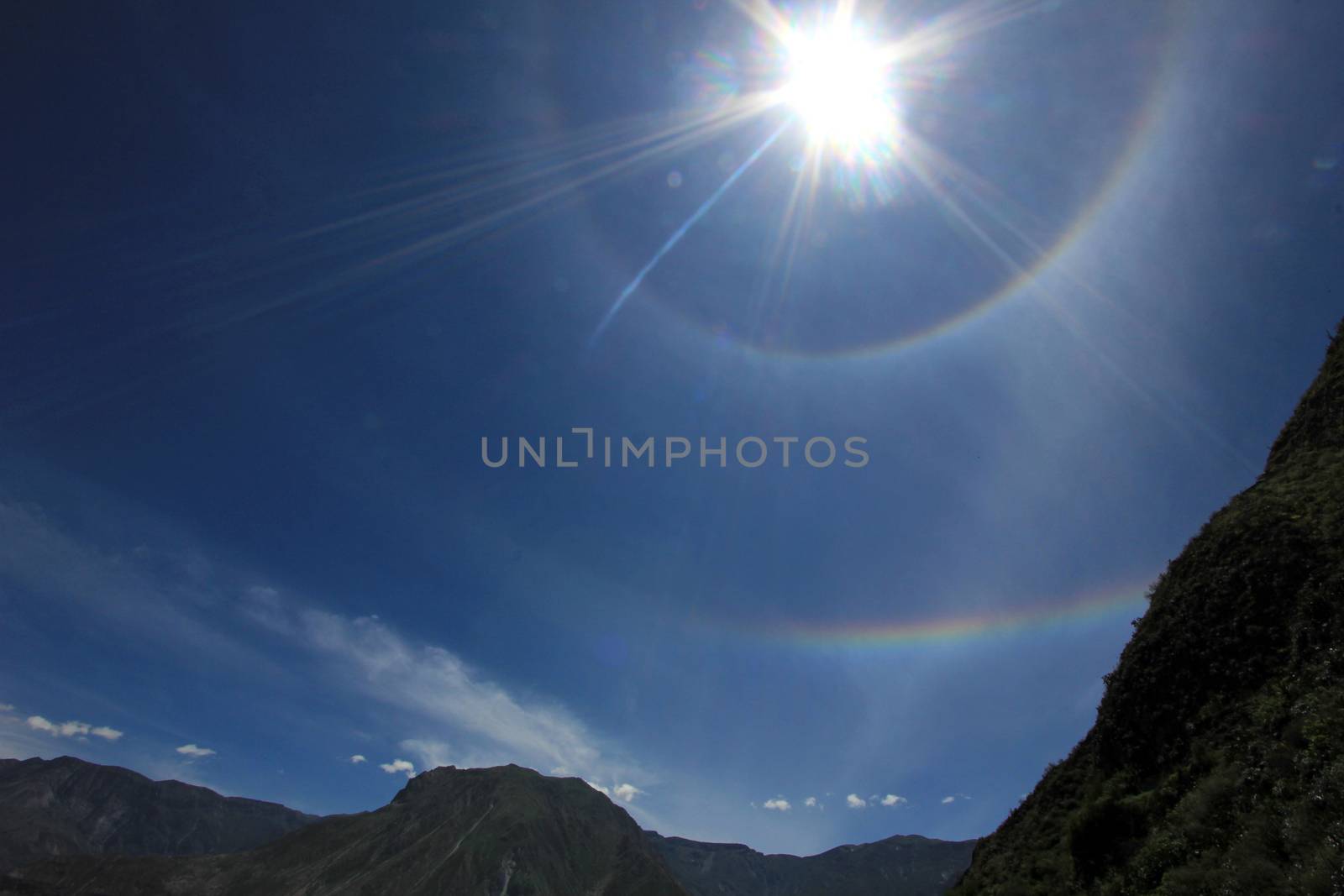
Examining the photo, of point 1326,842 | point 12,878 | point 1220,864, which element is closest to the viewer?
point 1326,842

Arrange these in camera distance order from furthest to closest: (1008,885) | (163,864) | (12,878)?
(163,864)
(12,878)
(1008,885)

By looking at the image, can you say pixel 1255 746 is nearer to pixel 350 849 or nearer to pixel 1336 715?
pixel 1336 715

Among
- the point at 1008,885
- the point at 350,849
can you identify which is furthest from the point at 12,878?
the point at 1008,885

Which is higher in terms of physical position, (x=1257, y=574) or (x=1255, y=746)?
(x=1257, y=574)

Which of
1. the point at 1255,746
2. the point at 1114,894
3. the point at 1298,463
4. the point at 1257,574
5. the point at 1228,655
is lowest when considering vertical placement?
the point at 1114,894

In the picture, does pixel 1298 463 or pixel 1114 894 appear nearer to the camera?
pixel 1114 894

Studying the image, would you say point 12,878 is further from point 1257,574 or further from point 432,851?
point 1257,574

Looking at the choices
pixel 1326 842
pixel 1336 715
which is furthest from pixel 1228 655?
pixel 1326 842
